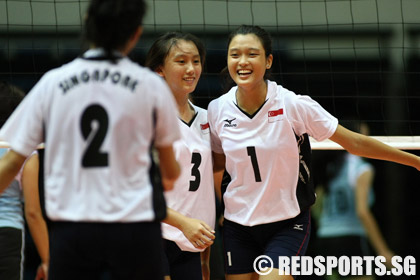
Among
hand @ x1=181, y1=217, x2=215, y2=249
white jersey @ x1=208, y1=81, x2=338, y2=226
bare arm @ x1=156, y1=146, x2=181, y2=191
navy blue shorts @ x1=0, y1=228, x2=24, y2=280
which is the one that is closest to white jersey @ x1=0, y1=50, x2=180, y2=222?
bare arm @ x1=156, y1=146, x2=181, y2=191

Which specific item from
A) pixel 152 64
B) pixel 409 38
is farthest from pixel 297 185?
pixel 409 38

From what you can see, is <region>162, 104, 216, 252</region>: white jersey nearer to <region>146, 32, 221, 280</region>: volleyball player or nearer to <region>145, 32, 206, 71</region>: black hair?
<region>146, 32, 221, 280</region>: volleyball player

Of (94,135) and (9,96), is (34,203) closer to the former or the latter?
(9,96)

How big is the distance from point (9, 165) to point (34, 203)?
4.38 feet

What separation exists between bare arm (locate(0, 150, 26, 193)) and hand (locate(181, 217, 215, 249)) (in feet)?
3.81

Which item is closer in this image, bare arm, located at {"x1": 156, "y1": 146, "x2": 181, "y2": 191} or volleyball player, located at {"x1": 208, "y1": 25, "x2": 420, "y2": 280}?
bare arm, located at {"x1": 156, "y1": 146, "x2": 181, "y2": 191}

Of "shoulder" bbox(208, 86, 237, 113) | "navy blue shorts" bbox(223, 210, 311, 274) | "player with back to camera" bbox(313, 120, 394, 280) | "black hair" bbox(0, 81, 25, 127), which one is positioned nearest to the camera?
"navy blue shorts" bbox(223, 210, 311, 274)

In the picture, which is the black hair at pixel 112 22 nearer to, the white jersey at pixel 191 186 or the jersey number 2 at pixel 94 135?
the jersey number 2 at pixel 94 135

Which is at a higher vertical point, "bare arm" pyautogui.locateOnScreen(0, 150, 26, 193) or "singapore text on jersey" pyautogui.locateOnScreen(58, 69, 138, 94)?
"singapore text on jersey" pyautogui.locateOnScreen(58, 69, 138, 94)

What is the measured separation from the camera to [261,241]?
3809mm

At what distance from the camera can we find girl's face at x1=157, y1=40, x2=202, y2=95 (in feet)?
12.9

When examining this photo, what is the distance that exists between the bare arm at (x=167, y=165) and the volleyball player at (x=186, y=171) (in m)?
1.00

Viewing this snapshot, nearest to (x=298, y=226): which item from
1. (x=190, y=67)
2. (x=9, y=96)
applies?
(x=190, y=67)

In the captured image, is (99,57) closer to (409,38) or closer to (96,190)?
(96,190)
